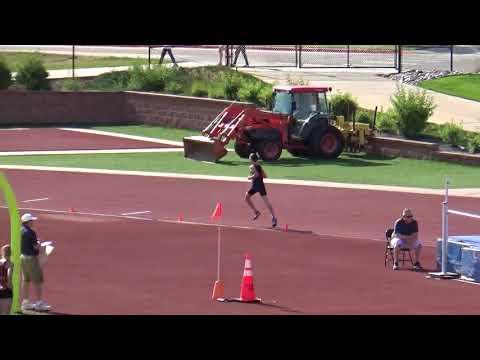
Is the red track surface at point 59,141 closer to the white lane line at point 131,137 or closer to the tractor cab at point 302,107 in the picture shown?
the white lane line at point 131,137

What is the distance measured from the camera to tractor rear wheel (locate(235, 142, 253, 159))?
3241 cm

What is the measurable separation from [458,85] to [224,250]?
25.7 m

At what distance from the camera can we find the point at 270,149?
105ft

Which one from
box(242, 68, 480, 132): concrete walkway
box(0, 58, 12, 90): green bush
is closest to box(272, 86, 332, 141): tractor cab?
box(242, 68, 480, 132): concrete walkway

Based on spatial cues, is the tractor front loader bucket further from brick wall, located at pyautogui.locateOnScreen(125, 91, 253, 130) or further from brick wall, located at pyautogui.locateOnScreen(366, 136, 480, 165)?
brick wall, located at pyautogui.locateOnScreen(125, 91, 253, 130)

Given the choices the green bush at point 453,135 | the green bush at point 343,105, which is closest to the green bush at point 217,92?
the green bush at point 343,105

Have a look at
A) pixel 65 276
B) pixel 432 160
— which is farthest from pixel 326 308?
pixel 432 160

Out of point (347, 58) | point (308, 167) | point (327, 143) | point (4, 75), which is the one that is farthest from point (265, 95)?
point (347, 58)

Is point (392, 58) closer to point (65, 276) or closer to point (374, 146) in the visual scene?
point (374, 146)

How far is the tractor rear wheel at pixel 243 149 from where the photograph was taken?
106ft

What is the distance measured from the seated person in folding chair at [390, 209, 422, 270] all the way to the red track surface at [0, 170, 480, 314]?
1.46 feet

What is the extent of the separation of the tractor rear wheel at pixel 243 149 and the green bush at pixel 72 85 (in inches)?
553

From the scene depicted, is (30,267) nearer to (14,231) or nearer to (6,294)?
(6,294)
